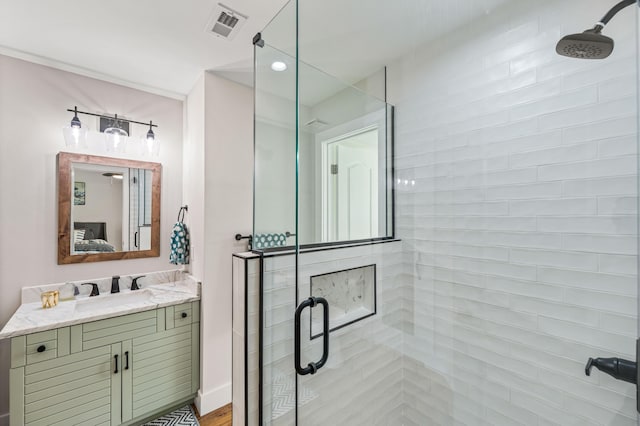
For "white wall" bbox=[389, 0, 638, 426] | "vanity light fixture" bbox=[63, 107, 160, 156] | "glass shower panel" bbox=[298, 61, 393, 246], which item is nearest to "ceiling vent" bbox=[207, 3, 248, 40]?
"glass shower panel" bbox=[298, 61, 393, 246]

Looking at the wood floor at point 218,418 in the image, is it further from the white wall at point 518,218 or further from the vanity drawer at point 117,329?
the white wall at point 518,218

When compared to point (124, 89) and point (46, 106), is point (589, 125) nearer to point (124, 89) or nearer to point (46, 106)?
point (124, 89)

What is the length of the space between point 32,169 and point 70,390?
4.79ft

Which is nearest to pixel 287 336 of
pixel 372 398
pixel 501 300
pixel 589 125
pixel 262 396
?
pixel 262 396

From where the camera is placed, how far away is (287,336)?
121 cm

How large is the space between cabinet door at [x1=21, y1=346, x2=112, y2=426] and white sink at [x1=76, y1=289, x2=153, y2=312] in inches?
15.3

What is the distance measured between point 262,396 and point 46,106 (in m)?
2.41

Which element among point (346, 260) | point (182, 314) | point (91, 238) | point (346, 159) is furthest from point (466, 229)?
point (91, 238)

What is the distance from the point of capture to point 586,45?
1.03 meters

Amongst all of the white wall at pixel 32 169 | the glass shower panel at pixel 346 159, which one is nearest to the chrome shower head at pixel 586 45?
the glass shower panel at pixel 346 159

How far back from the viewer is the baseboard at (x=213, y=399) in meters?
1.93

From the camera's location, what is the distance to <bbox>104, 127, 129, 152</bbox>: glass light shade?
2057 mm

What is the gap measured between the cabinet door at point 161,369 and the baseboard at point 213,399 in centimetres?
10

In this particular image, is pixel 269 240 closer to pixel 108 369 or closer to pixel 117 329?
pixel 117 329
